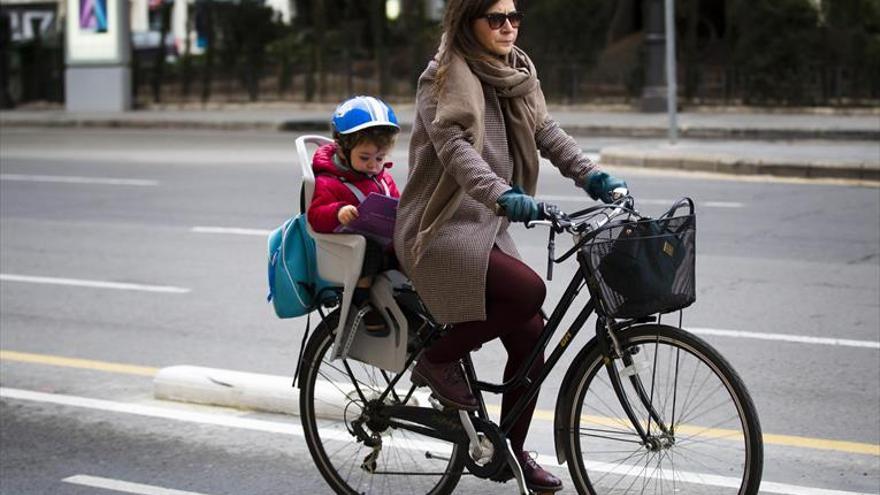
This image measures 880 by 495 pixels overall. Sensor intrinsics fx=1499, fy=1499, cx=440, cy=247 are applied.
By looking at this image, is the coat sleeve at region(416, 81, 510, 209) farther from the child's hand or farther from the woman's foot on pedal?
the woman's foot on pedal

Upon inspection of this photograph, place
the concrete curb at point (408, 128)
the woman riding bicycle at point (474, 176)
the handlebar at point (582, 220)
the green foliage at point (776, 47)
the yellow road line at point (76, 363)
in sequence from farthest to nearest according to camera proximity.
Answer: the green foliage at point (776, 47) → the concrete curb at point (408, 128) → the yellow road line at point (76, 363) → the woman riding bicycle at point (474, 176) → the handlebar at point (582, 220)

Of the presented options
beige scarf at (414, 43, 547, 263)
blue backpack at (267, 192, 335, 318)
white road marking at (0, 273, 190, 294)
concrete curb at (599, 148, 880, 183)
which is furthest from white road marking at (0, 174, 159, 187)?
beige scarf at (414, 43, 547, 263)

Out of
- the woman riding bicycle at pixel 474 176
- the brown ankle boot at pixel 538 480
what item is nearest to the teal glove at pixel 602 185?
the woman riding bicycle at pixel 474 176

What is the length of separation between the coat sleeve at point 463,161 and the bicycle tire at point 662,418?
1.83ft

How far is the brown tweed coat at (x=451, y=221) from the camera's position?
13.9ft

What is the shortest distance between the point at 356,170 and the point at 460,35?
0.59 metres

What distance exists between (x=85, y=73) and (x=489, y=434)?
29.1m

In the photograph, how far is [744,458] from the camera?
13.9 feet

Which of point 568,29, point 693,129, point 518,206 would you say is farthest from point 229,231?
point 568,29

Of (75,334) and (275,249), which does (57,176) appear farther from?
(275,249)

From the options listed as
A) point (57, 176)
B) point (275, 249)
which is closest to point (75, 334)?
point (275, 249)

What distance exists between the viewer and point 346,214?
450 cm

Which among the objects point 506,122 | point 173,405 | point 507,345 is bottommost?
point 173,405

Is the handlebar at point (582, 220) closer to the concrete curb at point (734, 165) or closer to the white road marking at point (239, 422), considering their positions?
the white road marking at point (239, 422)
